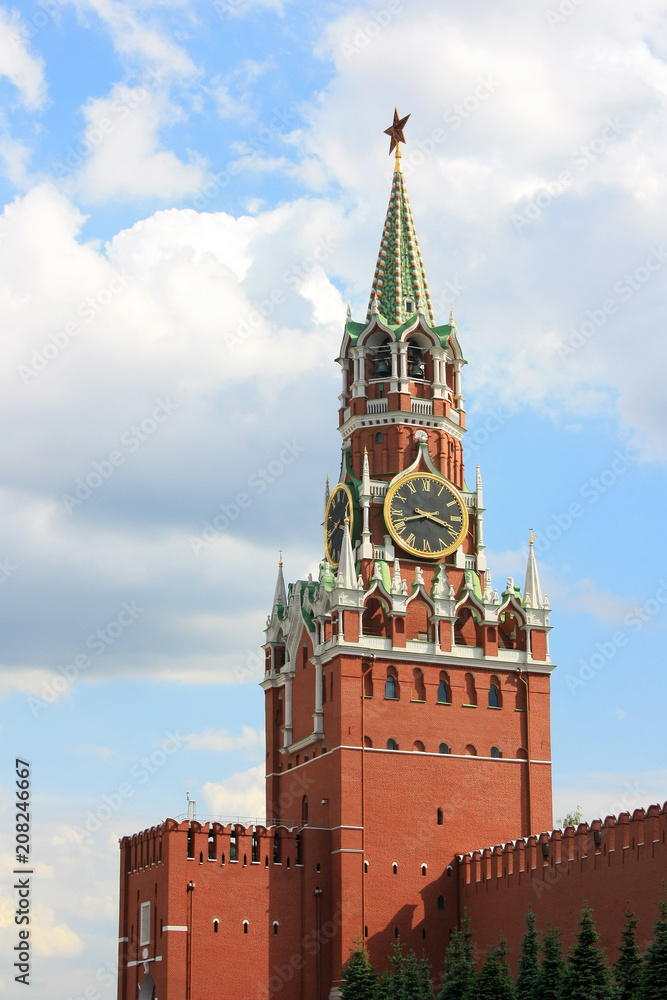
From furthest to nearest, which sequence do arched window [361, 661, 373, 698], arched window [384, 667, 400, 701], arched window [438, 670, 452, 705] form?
arched window [438, 670, 452, 705] → arched window [384, 667, 400, 701] → arched window [361, 661, 373, 698]

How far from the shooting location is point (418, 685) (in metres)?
68.2

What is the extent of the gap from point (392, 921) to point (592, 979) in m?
14.9

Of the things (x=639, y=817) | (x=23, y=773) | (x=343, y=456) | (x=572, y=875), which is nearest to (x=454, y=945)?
(x=572, y=875)

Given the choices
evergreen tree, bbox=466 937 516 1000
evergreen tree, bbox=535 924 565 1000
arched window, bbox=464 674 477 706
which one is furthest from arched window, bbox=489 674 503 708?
evergreen tree, bbox=535 924 565 1000

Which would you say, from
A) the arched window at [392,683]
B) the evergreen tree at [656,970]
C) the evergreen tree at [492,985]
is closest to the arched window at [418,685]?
the arched window at [392,683]

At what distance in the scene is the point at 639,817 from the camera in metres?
55.2

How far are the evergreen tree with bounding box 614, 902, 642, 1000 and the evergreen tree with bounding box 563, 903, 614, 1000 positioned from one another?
383mm

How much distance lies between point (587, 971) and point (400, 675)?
19.1m

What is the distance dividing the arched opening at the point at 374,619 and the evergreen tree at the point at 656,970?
74.8 feet

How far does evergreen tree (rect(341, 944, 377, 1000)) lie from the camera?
6112cm

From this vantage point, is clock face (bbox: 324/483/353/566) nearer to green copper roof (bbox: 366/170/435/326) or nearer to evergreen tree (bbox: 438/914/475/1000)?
green copper roof (bbox: 366/170/435/326)

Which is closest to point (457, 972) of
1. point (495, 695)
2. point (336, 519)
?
point (495, 695)

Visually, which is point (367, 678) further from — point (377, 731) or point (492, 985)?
point (492, 985)

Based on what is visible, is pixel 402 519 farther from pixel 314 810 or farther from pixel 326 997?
pixel 326 997
